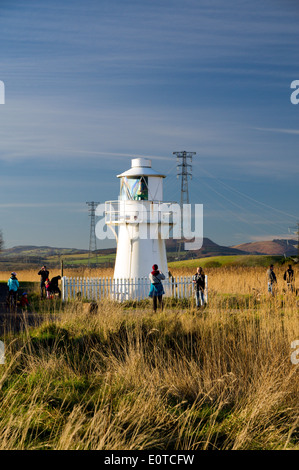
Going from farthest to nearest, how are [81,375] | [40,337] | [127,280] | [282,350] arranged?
[127,280]
[40,337]
[282,350]
[81,375]

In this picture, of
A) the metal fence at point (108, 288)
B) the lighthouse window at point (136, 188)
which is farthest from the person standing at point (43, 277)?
the lighthouse window at point (136, 188)

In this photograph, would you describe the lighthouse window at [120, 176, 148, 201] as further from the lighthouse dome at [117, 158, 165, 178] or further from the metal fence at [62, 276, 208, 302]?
the metal fence at [62, 276, 208, 302]

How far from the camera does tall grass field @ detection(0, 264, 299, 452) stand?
296 inches

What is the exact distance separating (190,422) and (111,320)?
6.34m

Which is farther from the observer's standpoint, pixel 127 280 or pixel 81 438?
pixel 127 280

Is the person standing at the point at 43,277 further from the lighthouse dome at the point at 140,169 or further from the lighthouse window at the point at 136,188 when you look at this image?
the lighthouse dome at the point at 140,169

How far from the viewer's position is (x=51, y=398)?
8859mm

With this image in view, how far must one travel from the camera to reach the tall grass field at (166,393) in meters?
7.52

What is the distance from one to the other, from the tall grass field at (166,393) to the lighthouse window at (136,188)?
13862 millimetres

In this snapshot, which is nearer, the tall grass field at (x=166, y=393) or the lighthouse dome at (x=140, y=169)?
the tall grass field at (x=166, y=393)

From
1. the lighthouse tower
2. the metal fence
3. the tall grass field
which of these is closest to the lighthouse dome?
the lighthouse tower
